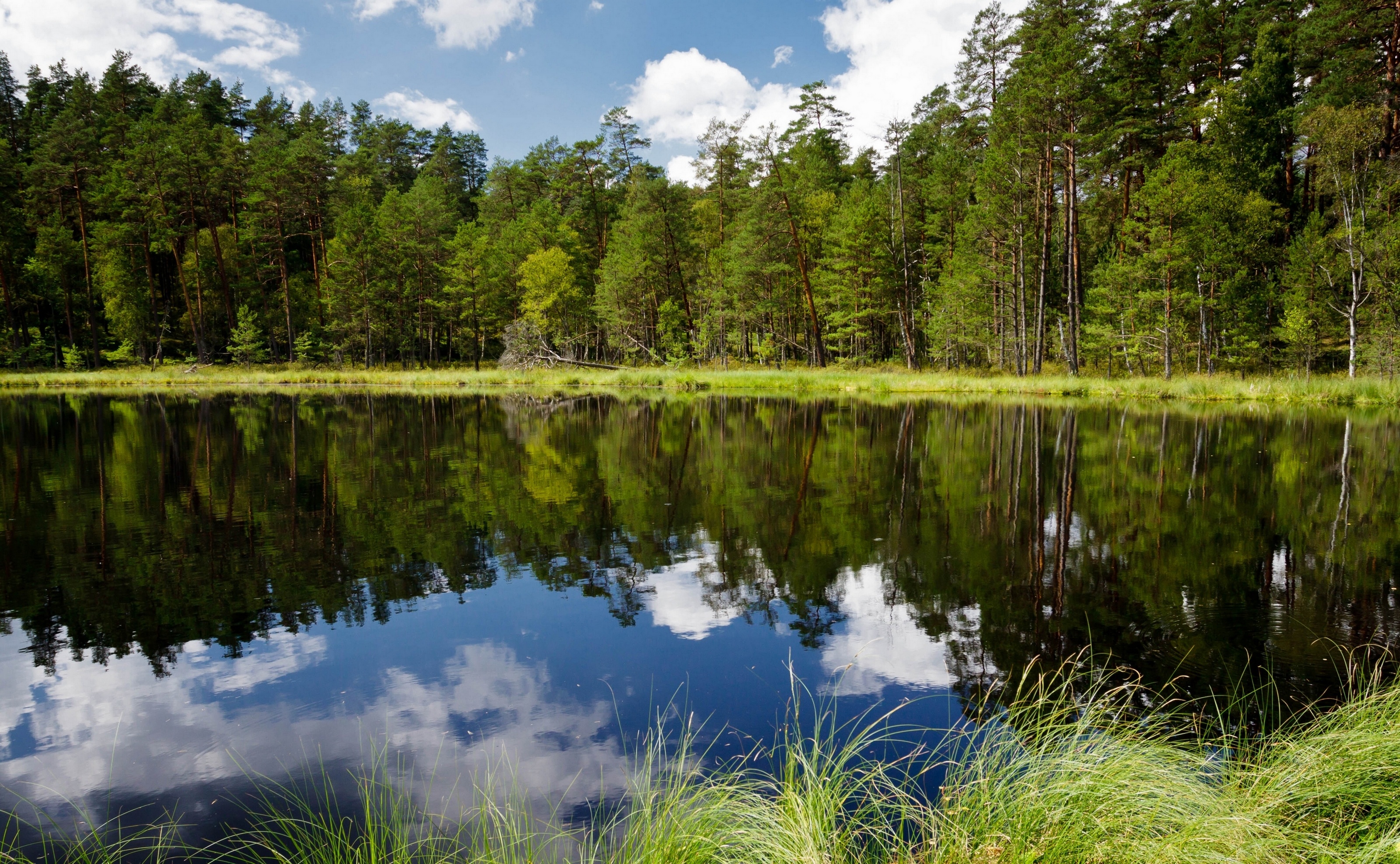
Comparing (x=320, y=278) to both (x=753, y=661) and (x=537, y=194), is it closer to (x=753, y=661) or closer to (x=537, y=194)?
(x=537, y=194)

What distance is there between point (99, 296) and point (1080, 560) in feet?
220

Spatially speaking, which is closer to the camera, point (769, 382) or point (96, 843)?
point (96, 843)

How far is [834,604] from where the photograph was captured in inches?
257

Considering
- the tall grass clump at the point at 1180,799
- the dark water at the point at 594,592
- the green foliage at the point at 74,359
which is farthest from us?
the green foliage at the point at 74,359

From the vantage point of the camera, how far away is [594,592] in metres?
7.02

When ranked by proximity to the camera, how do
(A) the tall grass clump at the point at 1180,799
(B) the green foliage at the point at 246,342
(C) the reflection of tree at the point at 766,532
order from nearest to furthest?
(A) the tall grass clump at the point at 1180,799, (C) the reflection of tree at the point at 766,532, (B) the green foliage at the point at 246,342

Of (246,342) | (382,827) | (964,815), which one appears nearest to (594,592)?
(382,827)

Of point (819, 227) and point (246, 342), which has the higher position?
→ point (819, 227)

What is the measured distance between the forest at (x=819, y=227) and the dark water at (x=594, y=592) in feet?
61.5

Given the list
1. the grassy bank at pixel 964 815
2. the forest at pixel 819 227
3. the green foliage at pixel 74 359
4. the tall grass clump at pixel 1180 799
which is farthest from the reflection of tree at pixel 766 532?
the green foliage at pixel 74 359

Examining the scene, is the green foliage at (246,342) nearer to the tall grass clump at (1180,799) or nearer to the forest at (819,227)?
the forest at (819,227)

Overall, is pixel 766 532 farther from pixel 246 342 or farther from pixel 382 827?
pixel 246 342

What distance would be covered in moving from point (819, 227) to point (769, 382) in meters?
18.6

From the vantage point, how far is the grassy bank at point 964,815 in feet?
8.07
